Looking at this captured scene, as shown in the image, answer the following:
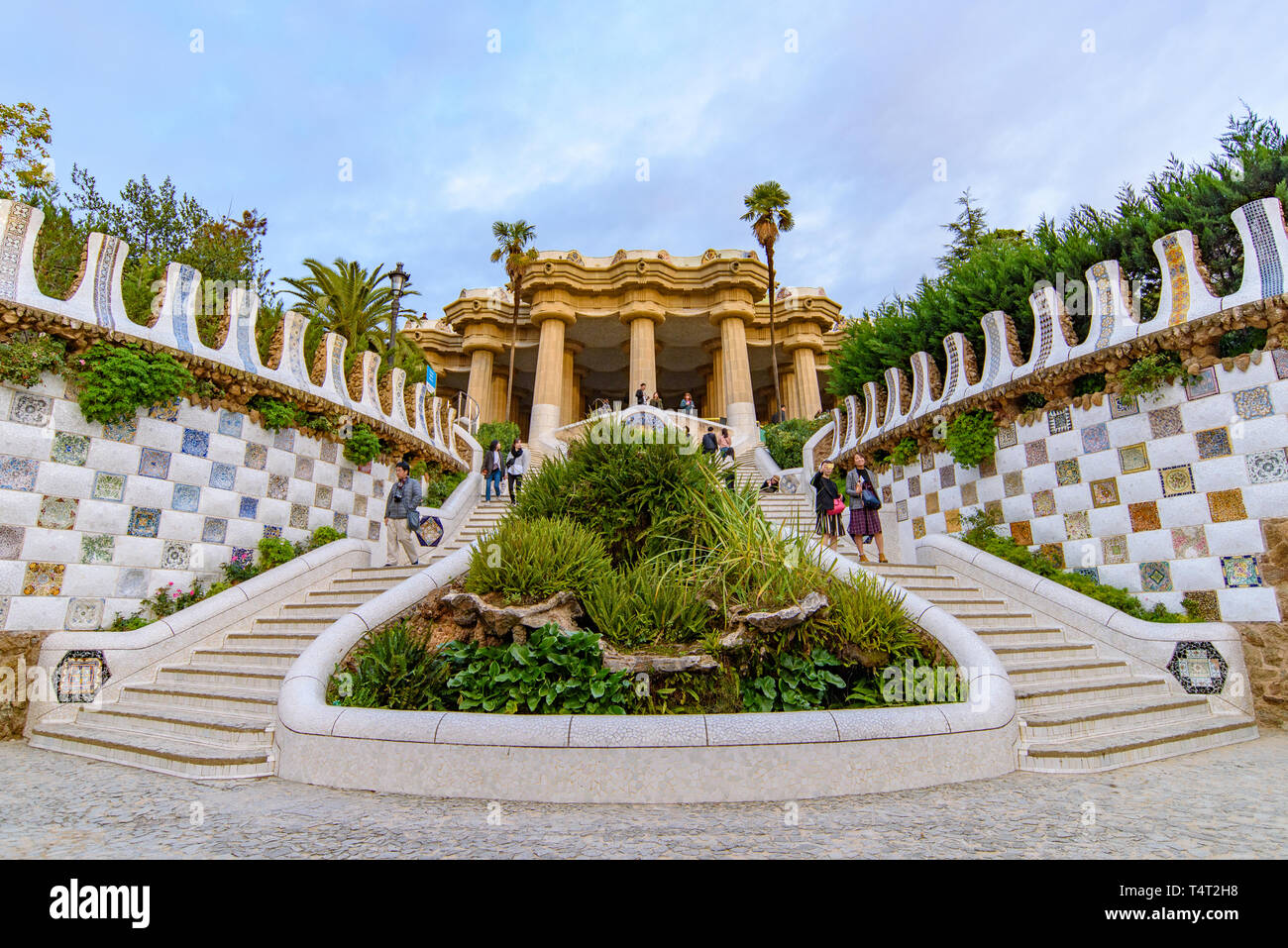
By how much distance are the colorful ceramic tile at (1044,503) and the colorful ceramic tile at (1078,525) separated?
248 millimetres

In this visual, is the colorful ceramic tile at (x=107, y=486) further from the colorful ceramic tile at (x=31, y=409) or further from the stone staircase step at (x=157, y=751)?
the stone staircase step at (x=157, y=751)

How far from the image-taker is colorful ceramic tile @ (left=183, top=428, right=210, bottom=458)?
8.70 meters

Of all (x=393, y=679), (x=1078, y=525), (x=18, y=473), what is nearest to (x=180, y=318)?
(x=18, y=473)

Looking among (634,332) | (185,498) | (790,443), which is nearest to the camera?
(185,498)

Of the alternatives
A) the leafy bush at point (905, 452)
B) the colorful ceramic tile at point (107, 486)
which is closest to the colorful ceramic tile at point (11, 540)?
the colorful ceramic tile at point (107, 486)

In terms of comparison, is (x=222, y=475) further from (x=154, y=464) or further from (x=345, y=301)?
(x=345, y=301)

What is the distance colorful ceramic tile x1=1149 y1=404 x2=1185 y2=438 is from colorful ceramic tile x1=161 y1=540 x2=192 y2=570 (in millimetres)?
12574

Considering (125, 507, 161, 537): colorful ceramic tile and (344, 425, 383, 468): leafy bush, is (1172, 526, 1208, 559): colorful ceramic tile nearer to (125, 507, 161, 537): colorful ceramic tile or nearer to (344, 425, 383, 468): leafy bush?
(344, 425, 383, 468): leafy bush

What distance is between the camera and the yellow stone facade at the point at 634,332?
34031 millimetres

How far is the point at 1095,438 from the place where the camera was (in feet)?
28.3

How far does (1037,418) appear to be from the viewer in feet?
31.1

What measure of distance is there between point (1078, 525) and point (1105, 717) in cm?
353

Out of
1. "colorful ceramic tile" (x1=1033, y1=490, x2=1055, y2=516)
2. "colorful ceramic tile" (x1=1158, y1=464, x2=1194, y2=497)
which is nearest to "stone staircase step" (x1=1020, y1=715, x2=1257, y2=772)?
"colorful ceramic tile" (x1=1158, y1=464, x2=1194, y2=497)
